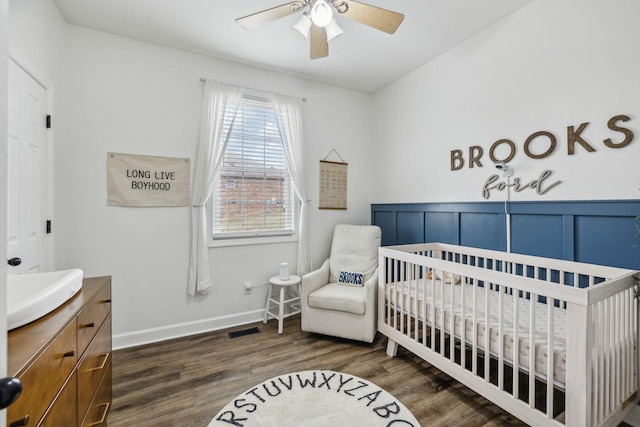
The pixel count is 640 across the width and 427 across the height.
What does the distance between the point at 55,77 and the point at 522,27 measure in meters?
3.44

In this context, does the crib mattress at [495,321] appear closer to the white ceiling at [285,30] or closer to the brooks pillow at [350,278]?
the brooks pillow at [350,278]

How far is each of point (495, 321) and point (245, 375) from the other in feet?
5.48

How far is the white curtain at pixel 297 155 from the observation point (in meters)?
2.99

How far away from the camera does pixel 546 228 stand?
1.92m

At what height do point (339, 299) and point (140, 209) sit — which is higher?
point (140, 209)

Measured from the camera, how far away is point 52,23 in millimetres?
1983

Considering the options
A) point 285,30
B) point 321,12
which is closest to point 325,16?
point 321,12

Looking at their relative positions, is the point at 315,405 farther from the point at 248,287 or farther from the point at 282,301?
the point at 248,287

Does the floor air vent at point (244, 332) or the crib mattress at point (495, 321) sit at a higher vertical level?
the crib mattress at point (495, 321)

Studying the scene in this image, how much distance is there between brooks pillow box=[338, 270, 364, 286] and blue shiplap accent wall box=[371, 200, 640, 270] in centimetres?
74

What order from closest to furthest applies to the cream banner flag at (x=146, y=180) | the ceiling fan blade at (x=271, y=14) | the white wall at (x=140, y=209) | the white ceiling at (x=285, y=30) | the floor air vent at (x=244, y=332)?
the ceiling fan blade at (x=271, y=14)
the white ceiling at (x=285, y=30)
the white wall at (x=140, y=209)
the cream banner flag at (x=146, y=180)
the floor air vent at (x=244, y=332)

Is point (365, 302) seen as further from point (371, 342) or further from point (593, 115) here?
point (593, 115)

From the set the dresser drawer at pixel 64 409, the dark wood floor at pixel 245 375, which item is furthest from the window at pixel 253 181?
the dresser drawer at pixel 64 409

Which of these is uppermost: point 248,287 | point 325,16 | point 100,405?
point 325,16
